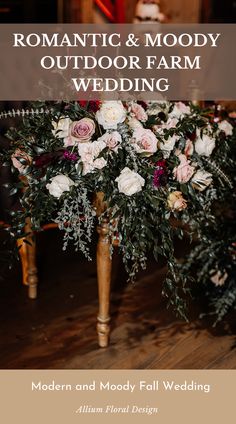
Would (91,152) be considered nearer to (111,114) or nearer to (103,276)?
(111,114)

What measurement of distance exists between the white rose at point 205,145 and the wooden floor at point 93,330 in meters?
0.83

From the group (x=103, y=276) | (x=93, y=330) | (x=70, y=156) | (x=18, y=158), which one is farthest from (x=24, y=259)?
(x=70, y=156)

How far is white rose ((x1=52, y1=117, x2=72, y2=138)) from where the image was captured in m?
1.87

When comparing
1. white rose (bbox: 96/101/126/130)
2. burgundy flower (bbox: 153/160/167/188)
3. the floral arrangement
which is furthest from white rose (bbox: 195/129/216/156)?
white rose (bbox: 96/101/126/130)

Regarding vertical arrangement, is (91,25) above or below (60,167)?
above

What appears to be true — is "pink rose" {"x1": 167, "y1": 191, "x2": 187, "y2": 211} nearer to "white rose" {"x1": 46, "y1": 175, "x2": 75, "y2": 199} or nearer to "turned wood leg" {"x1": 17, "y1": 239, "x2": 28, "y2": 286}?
"white rose" {"x1": 46, "y1": 175, "x2": 75, "y2": 199}

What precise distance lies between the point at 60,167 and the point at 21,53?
3.60ft

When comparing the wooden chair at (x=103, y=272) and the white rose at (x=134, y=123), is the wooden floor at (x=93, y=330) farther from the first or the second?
the white rose at (x=134, y=123)

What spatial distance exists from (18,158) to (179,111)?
0.65m

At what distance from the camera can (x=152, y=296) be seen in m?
2.70

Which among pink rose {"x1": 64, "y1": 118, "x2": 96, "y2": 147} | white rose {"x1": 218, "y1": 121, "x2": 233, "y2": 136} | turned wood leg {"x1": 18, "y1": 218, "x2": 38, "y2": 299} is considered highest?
white rose {"x1": 218, "y1": 121, "x2": 233, "y2": 136}

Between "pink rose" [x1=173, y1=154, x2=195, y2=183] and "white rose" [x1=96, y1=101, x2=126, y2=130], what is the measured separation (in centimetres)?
26

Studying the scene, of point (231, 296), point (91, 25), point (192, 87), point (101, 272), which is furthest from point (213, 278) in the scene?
point (91, 25)
